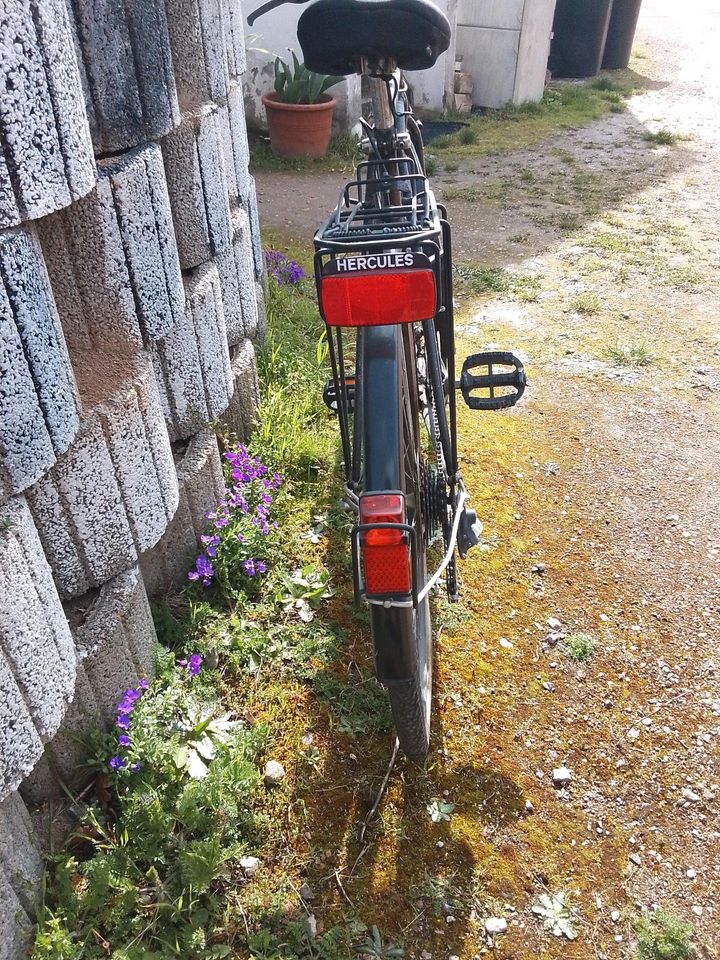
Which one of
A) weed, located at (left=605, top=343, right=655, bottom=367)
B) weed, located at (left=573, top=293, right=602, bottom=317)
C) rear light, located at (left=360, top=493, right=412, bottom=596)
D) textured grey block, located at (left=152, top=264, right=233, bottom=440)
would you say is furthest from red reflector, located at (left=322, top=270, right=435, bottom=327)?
weed, located at (left=573, top=293, right=602, bottom=317)

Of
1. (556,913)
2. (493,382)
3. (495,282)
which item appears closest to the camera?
(556,913)

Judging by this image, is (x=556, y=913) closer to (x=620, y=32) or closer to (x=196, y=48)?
(x=196, y=48)

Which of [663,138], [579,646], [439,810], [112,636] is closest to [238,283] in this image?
[112,636]

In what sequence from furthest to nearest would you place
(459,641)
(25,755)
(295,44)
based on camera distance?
(295,44) → (459,641) → (25,755)

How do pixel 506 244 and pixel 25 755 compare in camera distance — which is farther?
pixel 506 244

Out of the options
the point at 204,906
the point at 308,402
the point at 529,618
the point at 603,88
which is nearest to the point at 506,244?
the point at 308,402

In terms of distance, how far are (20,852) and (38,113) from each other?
158cm

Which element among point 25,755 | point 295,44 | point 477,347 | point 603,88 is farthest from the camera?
point 603,88

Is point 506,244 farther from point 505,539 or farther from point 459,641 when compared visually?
point 459,641

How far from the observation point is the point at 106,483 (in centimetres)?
193

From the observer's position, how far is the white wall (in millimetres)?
7703

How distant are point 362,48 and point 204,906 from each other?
2407 millimetres

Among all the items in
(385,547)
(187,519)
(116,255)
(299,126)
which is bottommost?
(299,126)

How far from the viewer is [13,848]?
175cm
